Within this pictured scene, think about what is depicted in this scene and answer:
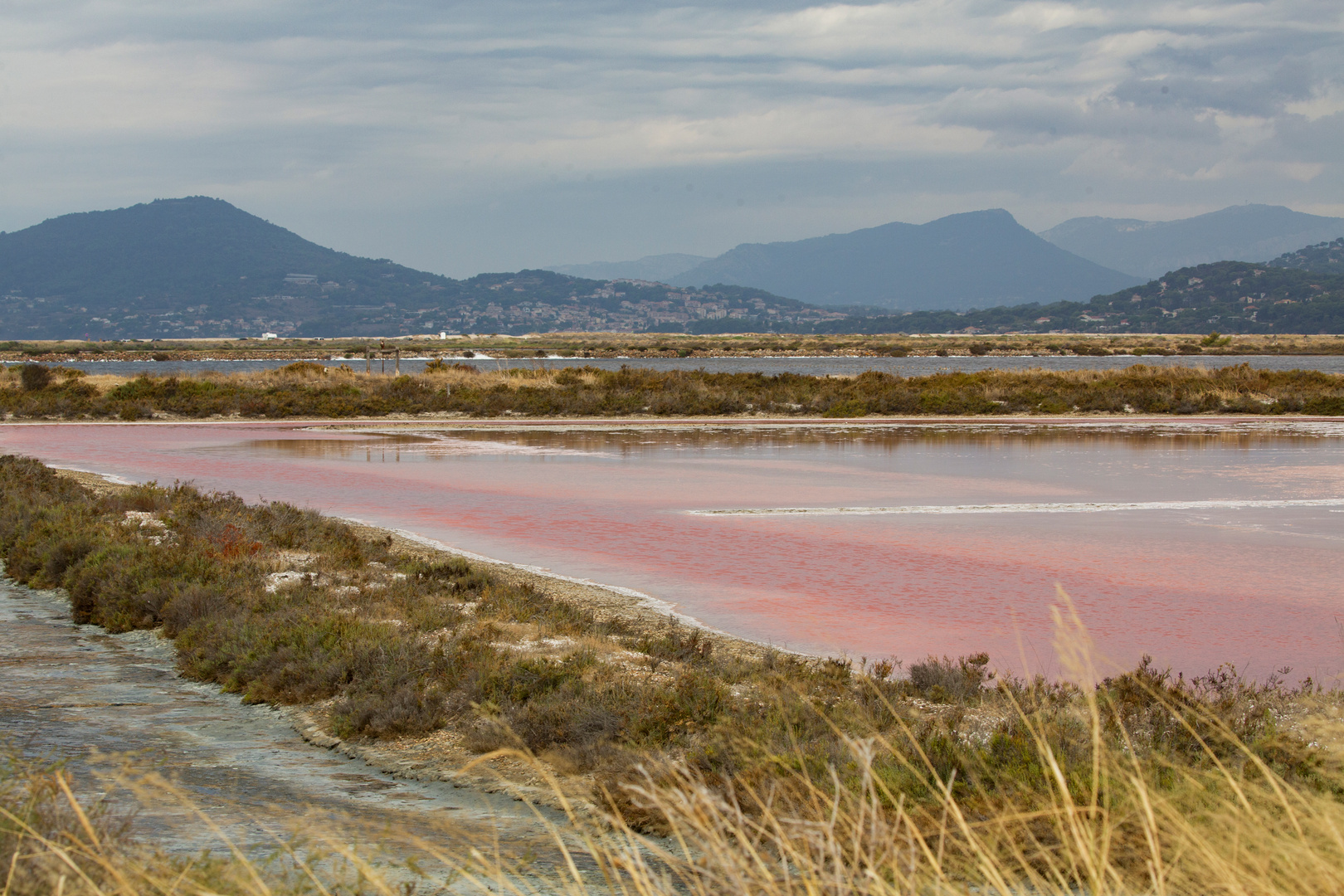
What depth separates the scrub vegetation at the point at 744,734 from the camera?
291 centimetres

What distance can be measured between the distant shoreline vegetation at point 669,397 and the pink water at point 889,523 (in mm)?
7680

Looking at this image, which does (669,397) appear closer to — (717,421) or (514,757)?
(717,421)

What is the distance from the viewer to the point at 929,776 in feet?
17.2

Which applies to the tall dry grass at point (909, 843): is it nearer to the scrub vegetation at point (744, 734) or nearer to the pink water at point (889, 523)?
the scrub vegetation at point (744, 734)

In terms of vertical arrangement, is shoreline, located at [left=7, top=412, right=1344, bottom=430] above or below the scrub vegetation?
below

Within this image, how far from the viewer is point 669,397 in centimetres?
3741

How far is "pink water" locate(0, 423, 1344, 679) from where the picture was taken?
9125mm

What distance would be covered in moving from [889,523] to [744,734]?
9.22 meters

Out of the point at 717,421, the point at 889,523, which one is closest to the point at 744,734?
the point at 889,523

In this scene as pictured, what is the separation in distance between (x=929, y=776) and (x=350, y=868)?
2.57 meters

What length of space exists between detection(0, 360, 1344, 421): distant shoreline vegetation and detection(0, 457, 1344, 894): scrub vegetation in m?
26.3

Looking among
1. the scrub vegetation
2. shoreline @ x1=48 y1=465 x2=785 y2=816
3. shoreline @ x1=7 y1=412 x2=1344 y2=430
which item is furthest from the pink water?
shoreline @ x1=7 y1=412 x2=1344 y2=430

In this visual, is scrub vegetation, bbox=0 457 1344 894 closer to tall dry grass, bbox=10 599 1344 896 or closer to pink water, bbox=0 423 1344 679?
tall dry grass, bbox=10 599 1344 896

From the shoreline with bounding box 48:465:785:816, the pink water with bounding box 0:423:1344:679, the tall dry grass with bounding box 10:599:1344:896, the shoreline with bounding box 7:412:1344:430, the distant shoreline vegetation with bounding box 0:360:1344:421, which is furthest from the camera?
the distant shoreline vegetation with bounding box 0:360:1344:421
